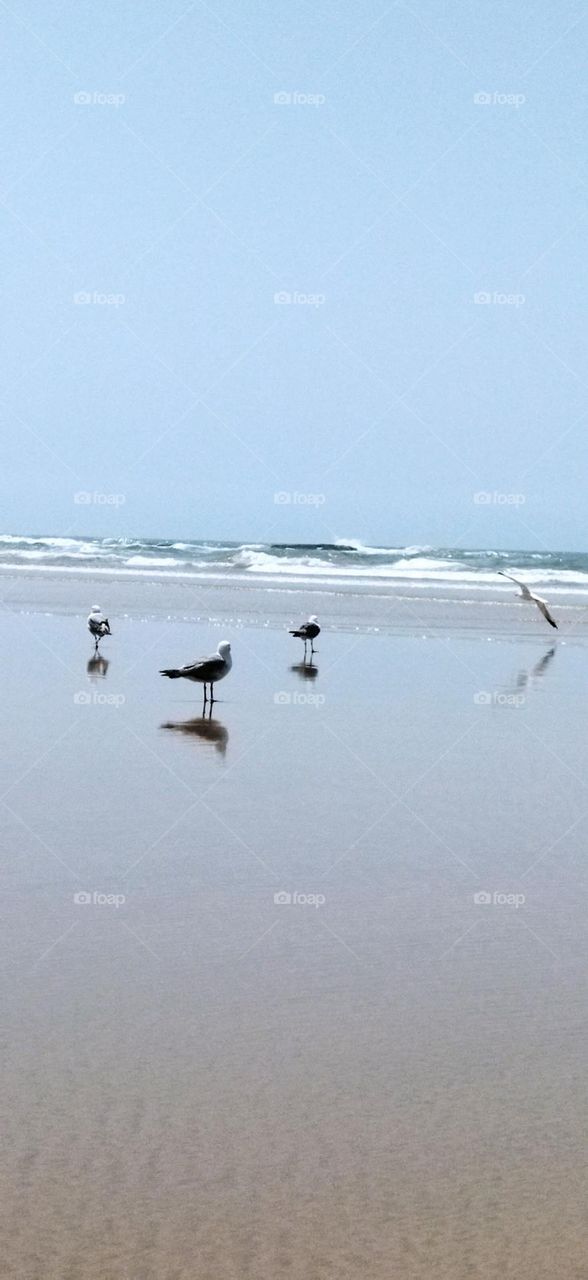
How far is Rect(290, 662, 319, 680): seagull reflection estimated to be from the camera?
1544cm

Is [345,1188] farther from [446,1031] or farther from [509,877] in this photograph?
[509,877]

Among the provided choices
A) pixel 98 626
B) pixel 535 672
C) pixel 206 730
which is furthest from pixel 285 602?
pixel 206 730

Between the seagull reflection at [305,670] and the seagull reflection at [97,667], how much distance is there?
6.98 ft

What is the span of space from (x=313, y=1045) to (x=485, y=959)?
1.21 meters

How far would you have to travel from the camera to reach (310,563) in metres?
57.3

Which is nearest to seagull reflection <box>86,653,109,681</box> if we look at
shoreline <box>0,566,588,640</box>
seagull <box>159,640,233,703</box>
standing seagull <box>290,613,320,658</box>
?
seagull <box>159,640,233,703</box>

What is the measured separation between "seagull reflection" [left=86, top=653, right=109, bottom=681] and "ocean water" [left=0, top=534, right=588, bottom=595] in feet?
80.3

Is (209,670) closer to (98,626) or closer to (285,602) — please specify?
(98,626)

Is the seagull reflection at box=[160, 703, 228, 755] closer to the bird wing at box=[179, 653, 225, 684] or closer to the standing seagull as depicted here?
the bird wing at box=[179, 653, 225, 684]

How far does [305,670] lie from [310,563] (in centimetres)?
4126

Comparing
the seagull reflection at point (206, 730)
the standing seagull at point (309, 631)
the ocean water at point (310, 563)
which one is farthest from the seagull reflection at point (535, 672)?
the ocean water at point (310, 563)

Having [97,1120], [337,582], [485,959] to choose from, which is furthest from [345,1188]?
[337,582]

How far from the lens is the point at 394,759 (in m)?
9.83

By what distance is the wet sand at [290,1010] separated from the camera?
3297mm
